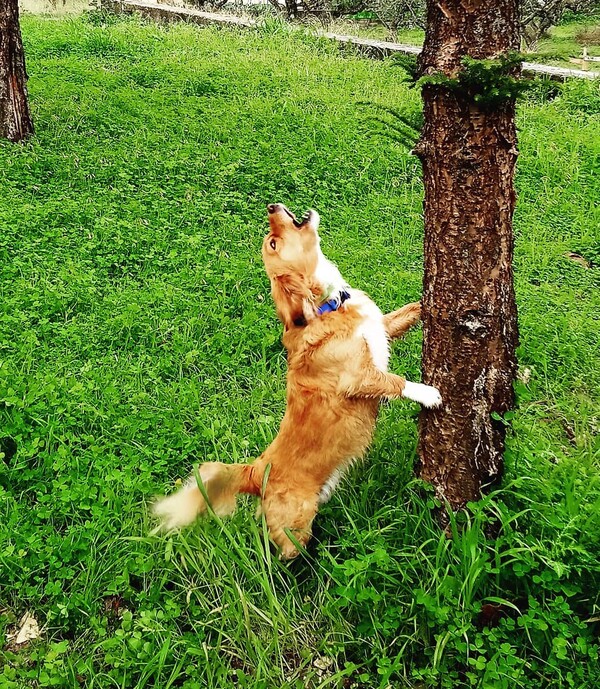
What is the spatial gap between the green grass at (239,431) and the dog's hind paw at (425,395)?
1.15 feet

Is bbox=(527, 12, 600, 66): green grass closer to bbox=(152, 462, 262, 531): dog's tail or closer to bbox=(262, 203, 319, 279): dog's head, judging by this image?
bbox=(262, 203, 319, 279): dog's head

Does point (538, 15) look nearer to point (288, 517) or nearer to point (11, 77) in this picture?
point (11, 77)

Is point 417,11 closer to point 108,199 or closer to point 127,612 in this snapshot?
point 108,199

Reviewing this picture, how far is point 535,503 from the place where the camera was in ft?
8.40

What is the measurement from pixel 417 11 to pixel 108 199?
12.2 m

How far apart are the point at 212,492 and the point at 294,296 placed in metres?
0.92

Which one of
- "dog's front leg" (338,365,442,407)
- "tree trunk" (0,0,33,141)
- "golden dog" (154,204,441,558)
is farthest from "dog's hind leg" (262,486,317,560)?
"tree trunk" (0,0,33,141)

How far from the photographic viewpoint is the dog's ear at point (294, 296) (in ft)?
9.69

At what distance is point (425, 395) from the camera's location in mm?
2660

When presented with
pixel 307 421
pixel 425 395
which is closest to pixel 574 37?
pixel 425 395

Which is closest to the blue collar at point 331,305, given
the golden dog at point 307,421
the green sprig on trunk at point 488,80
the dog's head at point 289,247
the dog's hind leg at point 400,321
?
the golden dog at point 307,421

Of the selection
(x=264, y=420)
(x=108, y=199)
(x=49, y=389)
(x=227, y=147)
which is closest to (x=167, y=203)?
(x=108, y=199)

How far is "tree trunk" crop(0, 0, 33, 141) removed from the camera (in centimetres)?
642

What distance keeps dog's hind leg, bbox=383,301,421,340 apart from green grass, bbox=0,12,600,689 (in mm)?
468
